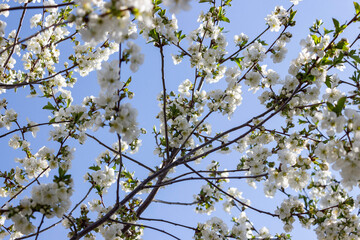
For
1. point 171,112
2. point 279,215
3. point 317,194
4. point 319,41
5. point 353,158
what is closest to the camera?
point 353,158

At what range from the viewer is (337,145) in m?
2.18

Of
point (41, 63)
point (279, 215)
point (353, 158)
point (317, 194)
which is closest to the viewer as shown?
point (353, 158)

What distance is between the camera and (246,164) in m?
3.71

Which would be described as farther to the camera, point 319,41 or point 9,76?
point 9,76

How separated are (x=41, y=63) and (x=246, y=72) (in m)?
3.14

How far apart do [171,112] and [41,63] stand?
2.20m

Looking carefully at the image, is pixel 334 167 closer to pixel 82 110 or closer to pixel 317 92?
pixel 317 92

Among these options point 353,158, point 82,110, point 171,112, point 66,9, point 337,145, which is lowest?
point 353,158

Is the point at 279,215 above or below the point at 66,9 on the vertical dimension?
below

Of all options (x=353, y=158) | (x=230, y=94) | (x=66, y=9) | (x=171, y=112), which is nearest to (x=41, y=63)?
(x=66, y=9)

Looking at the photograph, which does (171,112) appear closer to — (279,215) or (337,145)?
(279,215)

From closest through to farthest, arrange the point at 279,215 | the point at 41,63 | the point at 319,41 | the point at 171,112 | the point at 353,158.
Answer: the point at 353,158
the point at 319,41
the point at 279,215
the point at 171,112
the point at 41,63

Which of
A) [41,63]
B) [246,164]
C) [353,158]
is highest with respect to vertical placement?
[41,63]

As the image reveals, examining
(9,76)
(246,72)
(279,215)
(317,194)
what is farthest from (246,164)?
(9,76)
